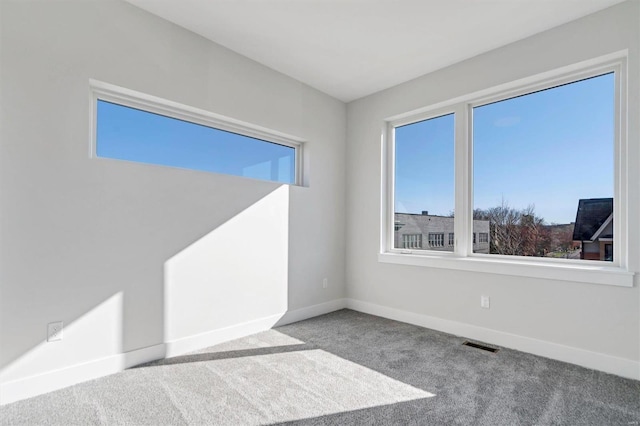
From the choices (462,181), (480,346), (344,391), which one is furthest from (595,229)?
(344,391)

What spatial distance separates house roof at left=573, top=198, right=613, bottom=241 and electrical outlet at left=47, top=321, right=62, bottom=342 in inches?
153

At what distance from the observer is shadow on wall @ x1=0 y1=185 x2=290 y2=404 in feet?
6.61

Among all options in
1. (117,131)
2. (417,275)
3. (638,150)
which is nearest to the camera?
(638,150)

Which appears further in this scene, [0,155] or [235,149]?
[235,149]

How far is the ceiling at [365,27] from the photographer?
2391mm

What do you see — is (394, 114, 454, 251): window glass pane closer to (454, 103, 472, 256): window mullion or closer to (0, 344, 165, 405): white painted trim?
(454, 103, 472, 256): window mullion

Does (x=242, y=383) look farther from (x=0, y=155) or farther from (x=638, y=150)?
(x=638, y=150)

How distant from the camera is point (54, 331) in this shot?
2.05 meters

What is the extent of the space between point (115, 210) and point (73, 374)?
3.64 ft

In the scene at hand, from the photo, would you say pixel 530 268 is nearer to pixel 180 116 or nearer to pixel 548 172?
pixel 548 172

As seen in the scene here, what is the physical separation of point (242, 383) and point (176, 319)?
843mm

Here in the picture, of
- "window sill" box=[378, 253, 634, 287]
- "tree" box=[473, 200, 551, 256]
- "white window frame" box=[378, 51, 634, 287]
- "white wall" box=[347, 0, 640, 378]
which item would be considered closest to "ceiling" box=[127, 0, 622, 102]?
"white wall" box=[347, 0, 640, 378]

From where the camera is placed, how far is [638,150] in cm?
229

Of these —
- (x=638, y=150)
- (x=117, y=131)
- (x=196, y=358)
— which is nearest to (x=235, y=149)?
(x=117, y=131)
